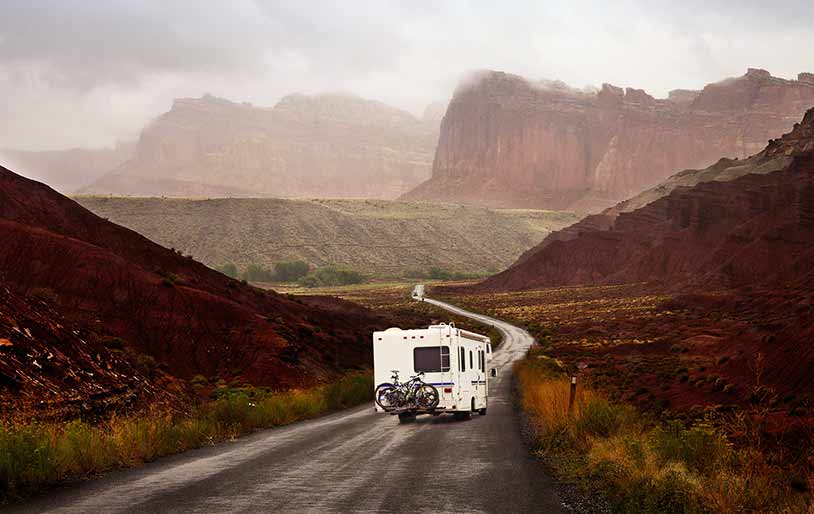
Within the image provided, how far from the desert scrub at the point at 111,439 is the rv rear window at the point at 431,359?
521cm

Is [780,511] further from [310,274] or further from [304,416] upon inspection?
[310,274]

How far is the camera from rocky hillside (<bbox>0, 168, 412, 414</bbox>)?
87.8ft

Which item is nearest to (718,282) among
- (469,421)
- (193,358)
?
(193,358)

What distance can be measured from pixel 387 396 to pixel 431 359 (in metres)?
1.96

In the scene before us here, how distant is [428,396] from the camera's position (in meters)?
28.7

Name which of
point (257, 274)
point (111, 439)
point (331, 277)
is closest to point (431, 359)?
point (111, 439)

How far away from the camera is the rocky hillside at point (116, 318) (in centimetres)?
2675

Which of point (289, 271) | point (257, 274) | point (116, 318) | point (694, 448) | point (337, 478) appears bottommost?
point (337, 478)

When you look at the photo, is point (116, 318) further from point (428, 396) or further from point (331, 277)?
point (331, 277)

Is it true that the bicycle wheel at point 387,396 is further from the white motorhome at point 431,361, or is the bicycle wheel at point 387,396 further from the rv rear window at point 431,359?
the rv rear window at point 431,359

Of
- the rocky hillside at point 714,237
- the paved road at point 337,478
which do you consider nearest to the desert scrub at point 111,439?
the paved road at point 337,478

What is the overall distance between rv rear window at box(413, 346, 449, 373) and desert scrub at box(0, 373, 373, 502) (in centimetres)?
521

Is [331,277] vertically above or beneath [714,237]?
beneath

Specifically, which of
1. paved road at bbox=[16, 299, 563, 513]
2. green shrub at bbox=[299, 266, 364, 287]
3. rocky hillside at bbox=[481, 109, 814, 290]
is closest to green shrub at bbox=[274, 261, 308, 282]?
green shrub at bbox=[299, 266, 364, 287]
